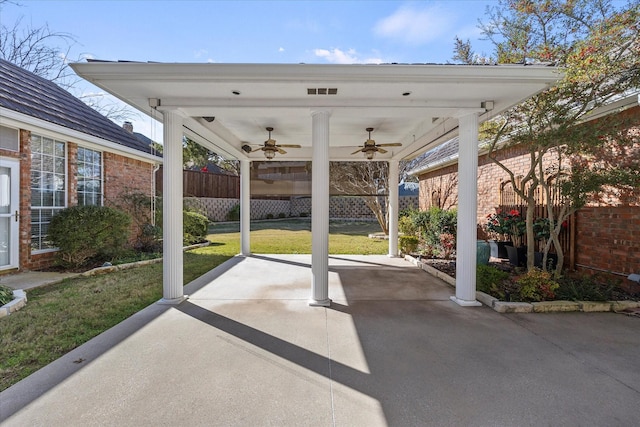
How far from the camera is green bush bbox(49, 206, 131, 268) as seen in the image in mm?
6348

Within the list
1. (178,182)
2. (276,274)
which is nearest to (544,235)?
(276,274)

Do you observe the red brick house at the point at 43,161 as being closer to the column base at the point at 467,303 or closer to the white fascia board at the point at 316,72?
the white fascia board at the point at 316,72

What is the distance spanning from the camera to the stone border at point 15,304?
3888 mm

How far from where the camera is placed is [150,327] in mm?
3615

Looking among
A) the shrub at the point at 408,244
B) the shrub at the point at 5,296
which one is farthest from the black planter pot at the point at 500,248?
the shrub at the point at 5,296

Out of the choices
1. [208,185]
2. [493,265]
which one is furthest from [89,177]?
[208,185]

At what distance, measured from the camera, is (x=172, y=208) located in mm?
4535

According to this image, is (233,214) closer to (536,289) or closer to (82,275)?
(82,275)

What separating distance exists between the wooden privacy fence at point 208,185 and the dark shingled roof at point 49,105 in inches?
299

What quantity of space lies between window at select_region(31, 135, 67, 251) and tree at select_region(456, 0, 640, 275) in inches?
360

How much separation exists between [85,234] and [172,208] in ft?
11.6

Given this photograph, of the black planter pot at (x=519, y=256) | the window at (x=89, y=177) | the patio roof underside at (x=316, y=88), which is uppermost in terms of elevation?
the patio roof underside at (x=316, y=88)

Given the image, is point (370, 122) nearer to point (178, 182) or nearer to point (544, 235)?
point (178, 182)

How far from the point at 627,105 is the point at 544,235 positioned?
2.55 metres
